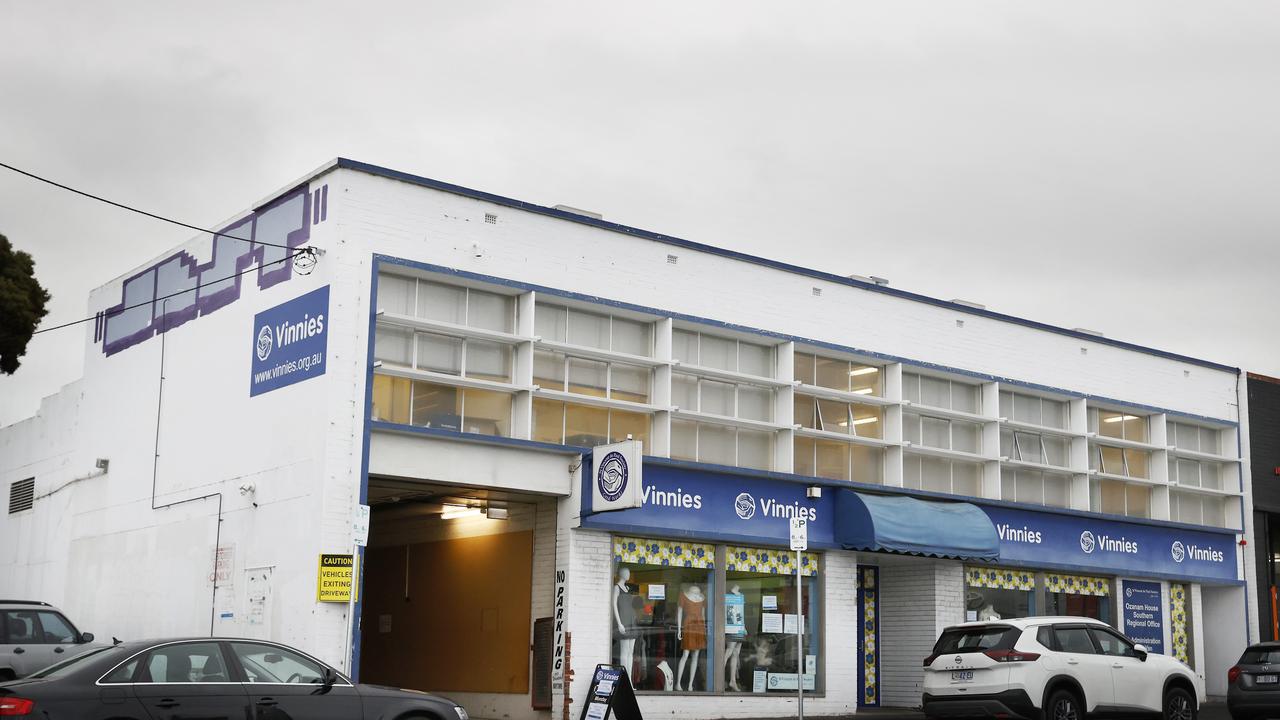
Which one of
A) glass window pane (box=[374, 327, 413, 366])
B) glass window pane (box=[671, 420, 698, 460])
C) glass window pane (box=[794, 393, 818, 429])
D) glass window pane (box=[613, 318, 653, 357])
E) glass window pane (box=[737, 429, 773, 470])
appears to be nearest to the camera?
glass window pane (box=[374, 327, 413, 366])

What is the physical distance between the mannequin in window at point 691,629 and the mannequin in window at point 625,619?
93 cm

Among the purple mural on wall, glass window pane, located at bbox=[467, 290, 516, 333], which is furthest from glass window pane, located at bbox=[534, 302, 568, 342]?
the purple mural on wall

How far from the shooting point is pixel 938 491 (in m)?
26.5

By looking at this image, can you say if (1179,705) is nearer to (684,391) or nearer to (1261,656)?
(1261,656)

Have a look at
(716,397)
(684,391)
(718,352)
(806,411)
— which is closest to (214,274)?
(684,391)

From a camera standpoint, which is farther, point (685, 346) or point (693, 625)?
point (685, 346)

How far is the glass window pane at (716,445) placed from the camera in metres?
23.2

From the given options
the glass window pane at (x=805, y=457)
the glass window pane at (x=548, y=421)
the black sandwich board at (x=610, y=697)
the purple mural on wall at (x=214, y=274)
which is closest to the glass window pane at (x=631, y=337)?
the glass window pane at (x=548, y=421)

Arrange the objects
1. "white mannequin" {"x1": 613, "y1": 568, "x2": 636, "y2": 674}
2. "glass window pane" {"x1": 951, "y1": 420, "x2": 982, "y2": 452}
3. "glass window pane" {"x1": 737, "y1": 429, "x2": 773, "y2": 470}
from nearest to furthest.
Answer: "white mannequin" {"x1": 613, "y1": 568, "x2": 636, "y2": 674} < "glass window pane" {"x1": 737, "y1": 429, "x2": 773, "y2": 470} < "glass window pane" {"x1": 951, "y1": 420, "x2": 982, "y2": 452}

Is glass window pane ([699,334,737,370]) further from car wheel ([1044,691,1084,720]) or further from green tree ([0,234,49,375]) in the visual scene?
green tree ([0,234,49,375])

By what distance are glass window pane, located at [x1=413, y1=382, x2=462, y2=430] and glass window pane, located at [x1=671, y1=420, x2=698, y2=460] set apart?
3.93 meters

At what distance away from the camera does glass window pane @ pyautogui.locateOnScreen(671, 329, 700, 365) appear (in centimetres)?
2308

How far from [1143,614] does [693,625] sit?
1198 centimetres

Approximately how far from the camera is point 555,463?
21156mm
